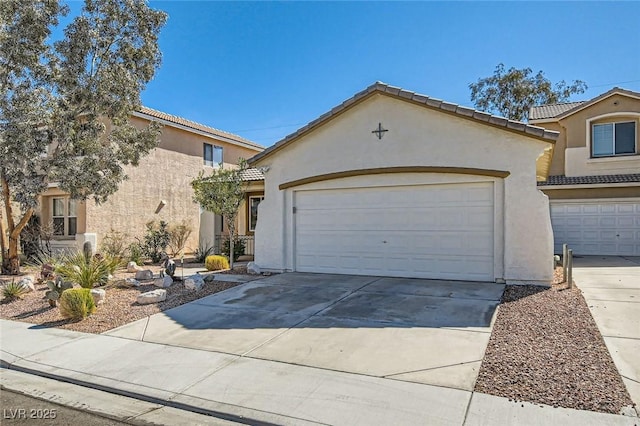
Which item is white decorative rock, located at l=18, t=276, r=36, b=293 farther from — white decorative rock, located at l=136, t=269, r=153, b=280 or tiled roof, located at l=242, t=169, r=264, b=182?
tiled roof, located at l=242, t=169, r=264, b=182

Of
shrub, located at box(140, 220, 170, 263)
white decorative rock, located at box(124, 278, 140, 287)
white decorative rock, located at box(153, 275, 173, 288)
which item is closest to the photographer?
white decorative rock, located at box(153, 275, 173, 288)

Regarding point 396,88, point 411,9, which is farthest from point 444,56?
point 396,88

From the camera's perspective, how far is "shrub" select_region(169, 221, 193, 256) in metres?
19.5

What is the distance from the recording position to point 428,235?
10812 millimetres

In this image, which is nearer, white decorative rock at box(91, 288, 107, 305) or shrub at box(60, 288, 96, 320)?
shrub at box(60, 288, 96, 320)

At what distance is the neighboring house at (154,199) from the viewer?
57.8 ft

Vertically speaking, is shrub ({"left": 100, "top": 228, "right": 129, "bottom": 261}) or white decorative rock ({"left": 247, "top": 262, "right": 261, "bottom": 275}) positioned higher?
shrub ({"left": 100, "top": 228, "right": 129, "bottom": 261})

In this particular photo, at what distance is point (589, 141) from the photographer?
18.9 metres

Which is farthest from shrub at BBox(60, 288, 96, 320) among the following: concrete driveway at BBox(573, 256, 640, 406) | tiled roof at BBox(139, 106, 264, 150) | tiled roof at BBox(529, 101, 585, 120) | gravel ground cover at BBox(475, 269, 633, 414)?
tiled roof at BBox(529, 101, 585, 120)

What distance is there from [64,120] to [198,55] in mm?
9389

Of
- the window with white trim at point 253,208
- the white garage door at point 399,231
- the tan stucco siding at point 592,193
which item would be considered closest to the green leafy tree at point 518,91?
the tan stucco siding at point 592,193

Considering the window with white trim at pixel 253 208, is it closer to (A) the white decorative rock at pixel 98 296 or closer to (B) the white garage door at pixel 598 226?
(A) the white decorative rock at pixel 98 296

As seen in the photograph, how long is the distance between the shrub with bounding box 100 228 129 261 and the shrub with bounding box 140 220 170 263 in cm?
77

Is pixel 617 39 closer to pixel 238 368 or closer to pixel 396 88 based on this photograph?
pixel 396 88
